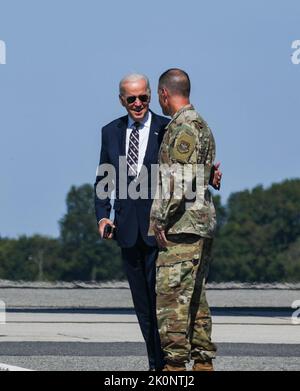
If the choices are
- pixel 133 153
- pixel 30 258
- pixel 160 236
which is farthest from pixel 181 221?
pixel 30 258

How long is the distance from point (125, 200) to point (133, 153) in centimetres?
32

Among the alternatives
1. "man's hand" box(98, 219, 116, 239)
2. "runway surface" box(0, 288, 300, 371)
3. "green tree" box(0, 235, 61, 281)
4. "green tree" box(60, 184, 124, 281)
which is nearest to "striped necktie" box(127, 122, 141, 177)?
"man's hand" box(98, 219, 116, 239)

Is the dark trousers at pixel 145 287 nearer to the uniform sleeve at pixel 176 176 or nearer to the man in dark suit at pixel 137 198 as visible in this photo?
the man in dark suit at pixel 137 198

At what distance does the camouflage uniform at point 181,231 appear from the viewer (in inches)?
439

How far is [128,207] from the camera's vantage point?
A: 11.8 meters

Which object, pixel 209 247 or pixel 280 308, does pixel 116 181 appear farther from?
pixel 280 308

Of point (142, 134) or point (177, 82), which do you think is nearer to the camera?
point (177, 82)

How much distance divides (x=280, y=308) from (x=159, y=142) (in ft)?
28.7

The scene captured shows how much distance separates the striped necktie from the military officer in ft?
1.61

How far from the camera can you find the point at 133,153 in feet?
38.9

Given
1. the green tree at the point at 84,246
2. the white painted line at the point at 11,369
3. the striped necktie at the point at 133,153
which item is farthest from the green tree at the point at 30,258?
the striped necktie at the point at 133,153

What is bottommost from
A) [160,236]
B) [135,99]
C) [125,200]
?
[160,236]

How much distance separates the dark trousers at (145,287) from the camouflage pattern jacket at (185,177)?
1.92 feet

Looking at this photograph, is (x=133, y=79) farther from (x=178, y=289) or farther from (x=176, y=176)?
(x=178, y=289)
